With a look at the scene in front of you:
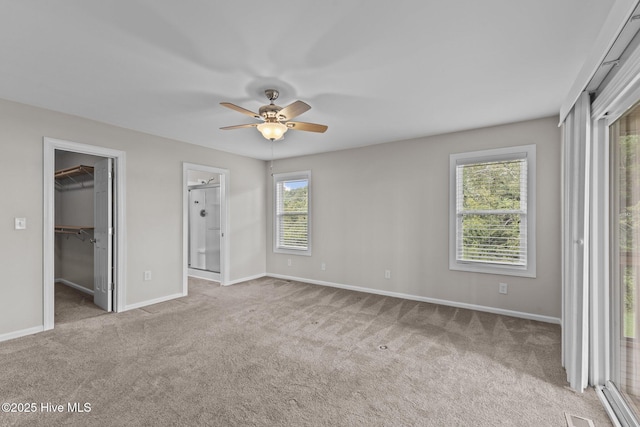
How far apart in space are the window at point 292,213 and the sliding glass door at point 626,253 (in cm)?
412

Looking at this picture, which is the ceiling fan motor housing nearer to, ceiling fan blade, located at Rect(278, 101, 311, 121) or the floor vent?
ceiling fan blade, located at Rect(278, 101, 311, 121)

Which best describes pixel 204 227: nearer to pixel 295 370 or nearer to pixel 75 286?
pixel 75 286

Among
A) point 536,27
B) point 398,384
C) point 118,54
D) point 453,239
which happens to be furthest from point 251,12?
point 453,239

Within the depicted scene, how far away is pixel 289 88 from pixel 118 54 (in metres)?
1.32

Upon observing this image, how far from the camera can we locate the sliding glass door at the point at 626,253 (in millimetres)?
1805

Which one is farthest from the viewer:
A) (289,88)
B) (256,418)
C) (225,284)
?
(225,284)

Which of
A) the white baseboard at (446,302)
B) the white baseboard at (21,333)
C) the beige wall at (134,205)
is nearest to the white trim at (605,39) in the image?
the white baseboard at (446,302)

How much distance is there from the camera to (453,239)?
4.04 metres

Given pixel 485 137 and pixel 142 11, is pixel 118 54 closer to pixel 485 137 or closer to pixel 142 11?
pixel 142 11

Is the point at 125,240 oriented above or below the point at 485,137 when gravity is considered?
below

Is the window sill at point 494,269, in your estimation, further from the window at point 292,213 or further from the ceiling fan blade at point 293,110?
the ceiling fan blade at point 293,110

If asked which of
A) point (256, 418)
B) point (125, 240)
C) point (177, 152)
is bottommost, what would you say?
point (256, 418)

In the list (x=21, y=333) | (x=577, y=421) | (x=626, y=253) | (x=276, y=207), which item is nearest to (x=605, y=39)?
(x=626, y=253)

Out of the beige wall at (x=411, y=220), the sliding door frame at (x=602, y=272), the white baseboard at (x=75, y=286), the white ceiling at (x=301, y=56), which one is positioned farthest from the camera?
the white baseboard at (x=75, y=286)
